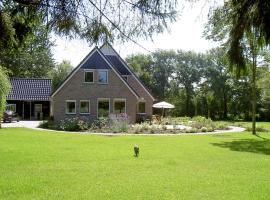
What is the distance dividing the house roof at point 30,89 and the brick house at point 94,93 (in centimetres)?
1098

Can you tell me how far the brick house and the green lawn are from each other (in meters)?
18.6

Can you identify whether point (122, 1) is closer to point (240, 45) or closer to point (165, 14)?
→ point (165, 14)

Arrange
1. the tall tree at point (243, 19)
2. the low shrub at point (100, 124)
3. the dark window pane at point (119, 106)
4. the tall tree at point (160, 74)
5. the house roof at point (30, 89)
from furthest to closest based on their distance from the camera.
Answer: the tall tree at point (160, 74)
the house roof at point (30, 89)
the dark window pane at point (119, 106)
the low shrub at point (100, 124)
the tall tree at point (243, 19)

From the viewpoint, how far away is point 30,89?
48.4 metres

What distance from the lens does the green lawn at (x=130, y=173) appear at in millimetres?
9352

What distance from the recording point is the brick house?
36.8 metres

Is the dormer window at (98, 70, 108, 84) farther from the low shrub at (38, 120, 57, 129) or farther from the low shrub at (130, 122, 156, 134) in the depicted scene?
the low shrub at (130, 122, 156, 134)

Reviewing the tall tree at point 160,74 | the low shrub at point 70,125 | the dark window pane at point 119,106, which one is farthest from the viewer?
the tall tree at point 160,74

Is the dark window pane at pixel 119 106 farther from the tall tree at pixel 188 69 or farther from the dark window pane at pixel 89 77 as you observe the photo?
the tall tree at pixel 188 69

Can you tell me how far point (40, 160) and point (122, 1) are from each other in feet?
33.0

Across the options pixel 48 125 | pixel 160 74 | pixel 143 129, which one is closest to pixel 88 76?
pixel 48 125

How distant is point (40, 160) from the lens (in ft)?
47.2

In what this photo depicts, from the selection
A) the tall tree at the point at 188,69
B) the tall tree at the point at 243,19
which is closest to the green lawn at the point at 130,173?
the tall tree at the point at 243,19

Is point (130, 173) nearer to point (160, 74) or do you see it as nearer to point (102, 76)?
point (102, 76)
